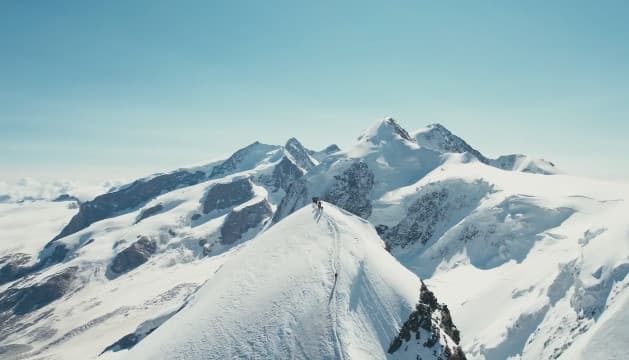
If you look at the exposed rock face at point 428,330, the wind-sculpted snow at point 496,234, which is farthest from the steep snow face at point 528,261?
the exposed rock face at point 428,330

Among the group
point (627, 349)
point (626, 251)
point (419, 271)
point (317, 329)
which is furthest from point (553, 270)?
point (317, 329)

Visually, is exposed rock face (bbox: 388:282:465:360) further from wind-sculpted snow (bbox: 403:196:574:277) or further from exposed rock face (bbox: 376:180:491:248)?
exposed rock face (bbox: 376:180:491:248)

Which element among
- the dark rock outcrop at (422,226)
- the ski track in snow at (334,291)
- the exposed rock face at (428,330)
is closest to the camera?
the ski track in snow at (334,291)

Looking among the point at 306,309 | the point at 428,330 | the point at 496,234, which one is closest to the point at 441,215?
the point at 496,234

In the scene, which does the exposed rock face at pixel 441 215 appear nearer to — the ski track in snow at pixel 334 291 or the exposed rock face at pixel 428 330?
the ski track in snow at pixel 334 291

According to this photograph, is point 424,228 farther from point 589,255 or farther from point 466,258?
point 589,255

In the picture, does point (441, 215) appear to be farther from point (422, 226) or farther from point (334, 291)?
point (334, 291)
